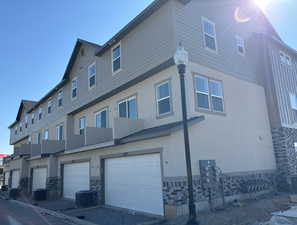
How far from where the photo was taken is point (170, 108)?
9.85 m

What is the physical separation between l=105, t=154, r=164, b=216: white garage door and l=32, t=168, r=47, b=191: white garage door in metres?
10.4

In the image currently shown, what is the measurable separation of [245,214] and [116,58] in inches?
389

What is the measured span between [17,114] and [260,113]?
30456 mm

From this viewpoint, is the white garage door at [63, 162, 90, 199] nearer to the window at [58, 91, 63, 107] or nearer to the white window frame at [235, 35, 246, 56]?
the window at [58, 91, 63, 107]

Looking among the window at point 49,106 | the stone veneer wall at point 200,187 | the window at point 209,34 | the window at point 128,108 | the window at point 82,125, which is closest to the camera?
the stone veneer wall at point 200,187

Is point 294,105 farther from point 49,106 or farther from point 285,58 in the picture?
point 49,106

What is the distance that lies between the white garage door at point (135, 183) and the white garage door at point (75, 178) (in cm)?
263

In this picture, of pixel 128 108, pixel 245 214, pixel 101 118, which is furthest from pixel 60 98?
pixel 245 214

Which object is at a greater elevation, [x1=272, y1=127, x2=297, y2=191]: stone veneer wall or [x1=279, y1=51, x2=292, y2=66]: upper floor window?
[x1=279, y1=51, x2=292, y2=66]: upper floor window

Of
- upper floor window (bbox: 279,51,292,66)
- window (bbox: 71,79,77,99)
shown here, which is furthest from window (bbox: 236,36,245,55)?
window (bbox: 71,79,77,99)

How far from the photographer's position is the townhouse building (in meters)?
9.34

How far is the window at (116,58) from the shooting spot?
13055 millimetres

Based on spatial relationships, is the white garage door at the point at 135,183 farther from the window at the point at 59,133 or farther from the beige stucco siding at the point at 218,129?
the window at the point at 59,133

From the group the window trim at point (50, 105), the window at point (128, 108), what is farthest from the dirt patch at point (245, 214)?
the window trim at point (50, 105)
